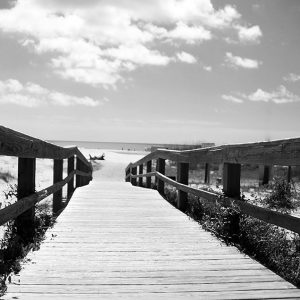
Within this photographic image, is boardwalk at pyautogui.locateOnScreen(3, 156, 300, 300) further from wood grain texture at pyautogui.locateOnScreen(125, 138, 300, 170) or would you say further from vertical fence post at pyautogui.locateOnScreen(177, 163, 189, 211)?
vertical fence post at pyautogui.locateOnScreen(177, 163, 189, 211)

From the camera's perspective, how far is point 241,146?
4340 mm

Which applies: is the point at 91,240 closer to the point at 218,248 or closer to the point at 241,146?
the point at 218,248

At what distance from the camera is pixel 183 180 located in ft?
24.6

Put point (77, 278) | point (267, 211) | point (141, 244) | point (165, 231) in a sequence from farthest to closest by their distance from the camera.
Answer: point (165, 231) < point (141, 244) < point (267, 211) < point (77, 278)

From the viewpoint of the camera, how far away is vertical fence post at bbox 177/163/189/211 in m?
7.37

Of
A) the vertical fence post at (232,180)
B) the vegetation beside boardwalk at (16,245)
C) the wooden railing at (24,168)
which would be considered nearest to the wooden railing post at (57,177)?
the wooden railing at (24,168)

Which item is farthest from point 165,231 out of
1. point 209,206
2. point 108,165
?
point 108,165

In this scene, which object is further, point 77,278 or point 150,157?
point 150,157

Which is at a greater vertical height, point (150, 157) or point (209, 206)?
point (150, 157)

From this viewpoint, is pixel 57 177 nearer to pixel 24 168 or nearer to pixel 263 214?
pixel 24 168

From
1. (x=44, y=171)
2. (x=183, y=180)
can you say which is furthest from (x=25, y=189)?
(x=44, y=171)

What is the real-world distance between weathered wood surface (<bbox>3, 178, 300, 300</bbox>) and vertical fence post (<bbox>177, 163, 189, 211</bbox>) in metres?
1.44

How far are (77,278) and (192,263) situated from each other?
110 cm

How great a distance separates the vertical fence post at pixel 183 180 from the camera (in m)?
7.37
